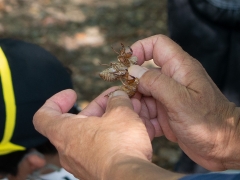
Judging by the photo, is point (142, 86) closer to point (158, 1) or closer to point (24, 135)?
point (24, 135)

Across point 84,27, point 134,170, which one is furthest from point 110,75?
point 84,27

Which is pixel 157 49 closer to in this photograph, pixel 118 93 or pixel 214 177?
pixel 118 93

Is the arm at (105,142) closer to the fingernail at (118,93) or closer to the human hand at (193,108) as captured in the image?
the fingernail at (118,93)

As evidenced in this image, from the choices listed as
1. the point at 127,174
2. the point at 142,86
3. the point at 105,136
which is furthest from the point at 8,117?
the point at 127,174

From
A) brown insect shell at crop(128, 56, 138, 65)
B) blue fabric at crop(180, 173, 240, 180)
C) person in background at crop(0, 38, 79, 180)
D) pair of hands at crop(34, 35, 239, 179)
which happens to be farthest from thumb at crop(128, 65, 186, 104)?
person in background at crop(0, 38, 79, 180)

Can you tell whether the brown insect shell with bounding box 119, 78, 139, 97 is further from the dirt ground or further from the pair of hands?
the dirt ground

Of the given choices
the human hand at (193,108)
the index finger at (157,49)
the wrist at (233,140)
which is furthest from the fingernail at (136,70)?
the wrist at (233,140)

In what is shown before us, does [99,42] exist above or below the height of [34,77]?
below

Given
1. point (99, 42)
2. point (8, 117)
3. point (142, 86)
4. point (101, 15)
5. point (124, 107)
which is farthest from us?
point (101, 15)
